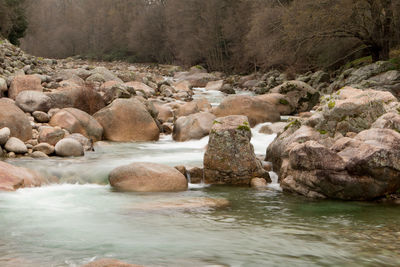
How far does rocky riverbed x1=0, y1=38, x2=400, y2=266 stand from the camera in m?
4.34

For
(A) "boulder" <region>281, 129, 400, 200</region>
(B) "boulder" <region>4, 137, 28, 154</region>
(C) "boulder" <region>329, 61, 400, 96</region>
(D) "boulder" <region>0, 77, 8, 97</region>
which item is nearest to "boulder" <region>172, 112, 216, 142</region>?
(B) "boulder" <region>4, 137, 28, 154</region>

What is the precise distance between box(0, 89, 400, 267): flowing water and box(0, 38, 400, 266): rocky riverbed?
0.06 feet

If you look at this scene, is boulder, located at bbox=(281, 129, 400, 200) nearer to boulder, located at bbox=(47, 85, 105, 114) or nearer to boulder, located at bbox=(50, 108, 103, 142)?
boulder, located at bbox=(50, 108, 103, 142)

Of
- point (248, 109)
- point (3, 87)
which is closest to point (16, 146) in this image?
point (3, 87)

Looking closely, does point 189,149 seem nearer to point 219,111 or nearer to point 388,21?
point 219,111

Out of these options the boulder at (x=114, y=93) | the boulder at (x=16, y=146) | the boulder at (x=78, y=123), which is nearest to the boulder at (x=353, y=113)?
the boulder at (x=78, y=123)

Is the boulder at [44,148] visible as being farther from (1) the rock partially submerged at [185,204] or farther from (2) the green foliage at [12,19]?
(2) the green foliage at [12,19]

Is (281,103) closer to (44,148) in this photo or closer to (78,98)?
(78,98)

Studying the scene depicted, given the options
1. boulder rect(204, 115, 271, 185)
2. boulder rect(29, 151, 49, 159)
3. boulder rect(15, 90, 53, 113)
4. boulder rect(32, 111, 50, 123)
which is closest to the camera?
boulder rect(204, 115, 271, 185)

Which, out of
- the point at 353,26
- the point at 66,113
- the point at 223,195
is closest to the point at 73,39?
the point at 353,26

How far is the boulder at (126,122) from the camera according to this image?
1180 centimetres

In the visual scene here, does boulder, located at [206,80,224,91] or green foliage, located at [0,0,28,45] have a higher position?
green foliage, located at [0,0,28,45]

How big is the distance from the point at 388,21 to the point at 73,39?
215ft

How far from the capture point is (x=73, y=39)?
7681cm
